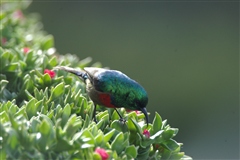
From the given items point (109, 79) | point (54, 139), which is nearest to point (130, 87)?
point (109, 79)

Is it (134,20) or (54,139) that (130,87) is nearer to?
(54,139)

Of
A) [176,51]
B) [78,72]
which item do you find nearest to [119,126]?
[78,72]

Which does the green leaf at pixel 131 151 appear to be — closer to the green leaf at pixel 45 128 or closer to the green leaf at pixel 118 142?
the green leaf at pixel 118 142

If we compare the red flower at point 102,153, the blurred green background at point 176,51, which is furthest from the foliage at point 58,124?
the blurred green background at point 176,51

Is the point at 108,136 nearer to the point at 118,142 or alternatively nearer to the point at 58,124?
the point at 118,142

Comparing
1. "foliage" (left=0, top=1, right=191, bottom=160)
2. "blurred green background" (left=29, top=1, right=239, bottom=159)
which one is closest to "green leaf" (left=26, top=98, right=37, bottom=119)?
"foliage" (left=0, top=1, right=191, bottom=160)

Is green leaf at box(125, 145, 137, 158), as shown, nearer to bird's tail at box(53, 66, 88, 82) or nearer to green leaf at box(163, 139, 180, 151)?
green leaf at box(163, 139, 180, 151)
